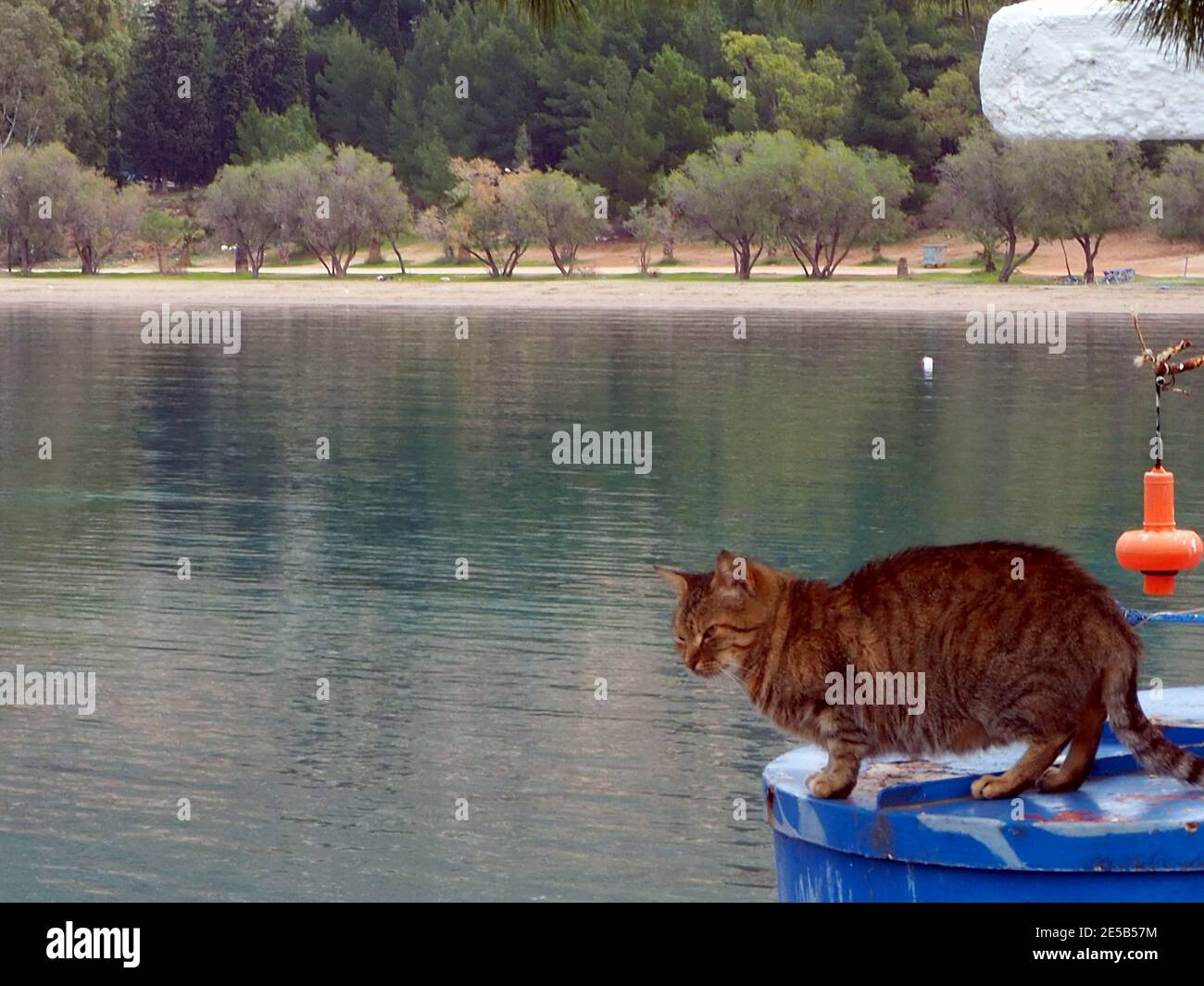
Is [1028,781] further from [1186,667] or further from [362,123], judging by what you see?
[362,123]

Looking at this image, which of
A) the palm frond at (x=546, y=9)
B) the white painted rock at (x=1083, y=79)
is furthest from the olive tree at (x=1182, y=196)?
the white painted rock at (x=1083, y=79)

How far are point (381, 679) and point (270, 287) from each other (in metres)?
86.9

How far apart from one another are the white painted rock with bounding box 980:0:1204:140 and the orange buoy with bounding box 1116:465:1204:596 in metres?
1.29

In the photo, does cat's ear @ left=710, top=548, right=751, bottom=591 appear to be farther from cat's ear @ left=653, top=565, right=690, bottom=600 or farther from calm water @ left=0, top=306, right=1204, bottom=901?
calm water @ left=0, top=306, right=1204, bottom=901

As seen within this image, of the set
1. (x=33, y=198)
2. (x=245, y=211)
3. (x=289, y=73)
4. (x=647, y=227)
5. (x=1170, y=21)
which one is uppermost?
(x=289, y=73)

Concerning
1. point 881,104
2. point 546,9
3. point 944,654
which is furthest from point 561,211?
point 944,654

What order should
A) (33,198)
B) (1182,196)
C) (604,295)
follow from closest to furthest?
(1182,196)
(604,295)
(33,198)

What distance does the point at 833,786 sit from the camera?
6.15 m

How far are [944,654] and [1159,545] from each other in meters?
1.54

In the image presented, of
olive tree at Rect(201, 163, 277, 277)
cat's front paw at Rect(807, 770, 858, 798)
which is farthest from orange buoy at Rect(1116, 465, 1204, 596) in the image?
olive tree at Rect(201, 163, 277, 277)

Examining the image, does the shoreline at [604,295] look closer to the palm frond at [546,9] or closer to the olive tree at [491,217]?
the olive tree at [491,217]

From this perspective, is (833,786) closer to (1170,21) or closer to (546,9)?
(1170,21)

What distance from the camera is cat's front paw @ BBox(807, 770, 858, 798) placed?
6.15 meters
